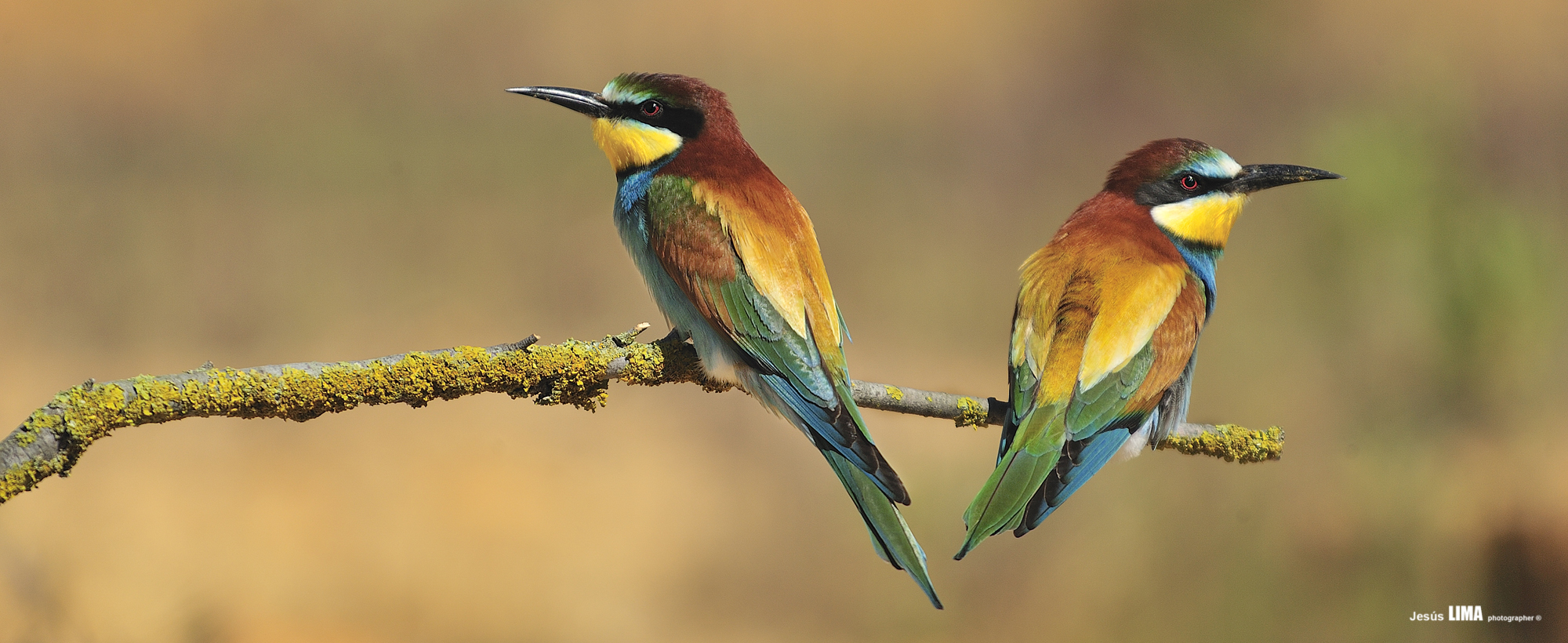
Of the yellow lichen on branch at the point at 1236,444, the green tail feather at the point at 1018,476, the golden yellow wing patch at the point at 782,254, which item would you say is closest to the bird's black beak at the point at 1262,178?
the yellow lichen on branch at the point at 1236,444

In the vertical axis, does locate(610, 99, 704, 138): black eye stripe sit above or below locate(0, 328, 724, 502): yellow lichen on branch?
above

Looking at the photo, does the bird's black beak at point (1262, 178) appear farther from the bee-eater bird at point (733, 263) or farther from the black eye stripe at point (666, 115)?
the black eye stripe at point (666, 115)

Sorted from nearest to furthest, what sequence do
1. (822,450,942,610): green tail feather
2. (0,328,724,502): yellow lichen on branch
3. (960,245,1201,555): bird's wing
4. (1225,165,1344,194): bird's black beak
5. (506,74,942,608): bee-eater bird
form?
(0,328,724,502): yellow lichen on branch
(822,450,942,610): green tail feather
(506,74,942,608): bee-eater bird
(960,245,1201,555): bird's wing
(1225,165,1344,194): bird's black beak

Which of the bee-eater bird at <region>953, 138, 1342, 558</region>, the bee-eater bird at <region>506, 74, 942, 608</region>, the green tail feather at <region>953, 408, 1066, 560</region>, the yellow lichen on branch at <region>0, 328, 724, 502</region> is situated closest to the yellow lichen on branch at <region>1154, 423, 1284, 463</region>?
the bee-eater bird at <region>953, 138, 1342, 558</region>

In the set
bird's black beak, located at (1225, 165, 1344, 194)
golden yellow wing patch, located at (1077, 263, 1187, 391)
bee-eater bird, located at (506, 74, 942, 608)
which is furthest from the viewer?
bird's black beak, located at (1225, 165, 1344, 194)

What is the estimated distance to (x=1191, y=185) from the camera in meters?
1.55

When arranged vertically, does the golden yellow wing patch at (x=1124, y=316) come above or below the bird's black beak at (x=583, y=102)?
below

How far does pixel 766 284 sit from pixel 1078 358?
1.31ft

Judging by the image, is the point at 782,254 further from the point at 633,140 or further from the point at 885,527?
the point at 885,527

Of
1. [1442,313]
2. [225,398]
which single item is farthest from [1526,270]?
[225,398]

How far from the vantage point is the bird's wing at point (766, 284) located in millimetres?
1138

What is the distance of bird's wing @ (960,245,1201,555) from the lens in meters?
1.18

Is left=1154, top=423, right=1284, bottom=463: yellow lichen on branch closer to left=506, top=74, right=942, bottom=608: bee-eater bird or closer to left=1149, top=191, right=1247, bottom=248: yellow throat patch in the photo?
left=1149, top=191, right=1247, bottom=248: yellow throat patch

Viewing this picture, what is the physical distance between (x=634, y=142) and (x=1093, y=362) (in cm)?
70
